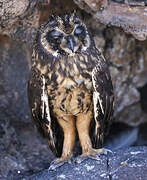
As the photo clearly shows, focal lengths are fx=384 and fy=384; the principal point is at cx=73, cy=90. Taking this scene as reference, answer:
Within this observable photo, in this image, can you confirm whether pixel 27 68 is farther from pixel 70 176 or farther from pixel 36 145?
pixel 70 176

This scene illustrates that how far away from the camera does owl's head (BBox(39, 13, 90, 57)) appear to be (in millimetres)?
3188

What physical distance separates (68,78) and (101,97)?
0.34 meters

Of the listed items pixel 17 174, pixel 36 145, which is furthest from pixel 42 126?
pixel 36 145

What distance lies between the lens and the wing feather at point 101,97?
342 cm

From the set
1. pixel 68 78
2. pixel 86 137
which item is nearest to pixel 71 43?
pixel 68 78

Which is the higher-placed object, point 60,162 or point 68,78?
point 68,78

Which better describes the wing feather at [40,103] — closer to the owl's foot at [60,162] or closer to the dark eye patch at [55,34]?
the owl's foot at [60,162]

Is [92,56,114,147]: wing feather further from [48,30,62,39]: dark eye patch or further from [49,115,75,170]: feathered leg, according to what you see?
[48,30,62,39]: dark eye patch

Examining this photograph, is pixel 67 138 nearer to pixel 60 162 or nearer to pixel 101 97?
pixel 60 162

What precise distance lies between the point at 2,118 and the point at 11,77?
0.49 meters

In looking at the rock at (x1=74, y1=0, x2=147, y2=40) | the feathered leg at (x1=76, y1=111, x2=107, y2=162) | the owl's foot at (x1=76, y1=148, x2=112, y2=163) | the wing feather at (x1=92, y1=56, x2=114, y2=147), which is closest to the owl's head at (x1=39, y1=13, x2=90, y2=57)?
the wing feather at (x1=92, y1=56, x2=114, y2=147)

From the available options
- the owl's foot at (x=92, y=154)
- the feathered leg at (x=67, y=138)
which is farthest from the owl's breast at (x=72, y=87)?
the owl's foot at (x=92, y=154)

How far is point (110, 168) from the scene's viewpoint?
3436 mm

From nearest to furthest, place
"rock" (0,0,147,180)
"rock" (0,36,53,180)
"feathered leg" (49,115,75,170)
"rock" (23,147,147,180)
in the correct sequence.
→ "rock" (23,147,147,180), "feathered leg" (49,115,75,170), "rock" (0,0,147,180), "rock" (0,36,53,180)
